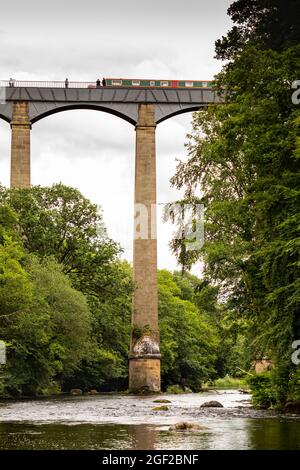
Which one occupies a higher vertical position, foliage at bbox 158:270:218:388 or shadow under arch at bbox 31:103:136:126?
shadow under arch at bbox 31:103:136:126

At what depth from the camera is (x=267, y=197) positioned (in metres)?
19.8

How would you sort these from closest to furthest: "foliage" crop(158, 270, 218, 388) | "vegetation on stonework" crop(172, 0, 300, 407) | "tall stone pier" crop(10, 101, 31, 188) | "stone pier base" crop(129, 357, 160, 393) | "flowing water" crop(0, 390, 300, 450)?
1. "flowing water" crop(0, 390, 300, 450)
2. "vegetation on stonework" crop(172, 0, 300, 407)
3. "stone pier base" crop(129, 357, 160, 393)
4. "tall stone pier" crop(10, 101, 31, 188)
5. "foliage" crop(158, 270, 218, 388)

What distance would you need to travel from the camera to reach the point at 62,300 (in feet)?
137

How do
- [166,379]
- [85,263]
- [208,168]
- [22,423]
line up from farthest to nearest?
[166,379], [85,263], [208,168], [22,423]

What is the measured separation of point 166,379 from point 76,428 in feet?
149

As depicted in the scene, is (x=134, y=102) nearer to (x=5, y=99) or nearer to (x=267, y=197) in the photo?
(x=5, y=99)

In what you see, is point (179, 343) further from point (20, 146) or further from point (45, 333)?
point (45, 333)

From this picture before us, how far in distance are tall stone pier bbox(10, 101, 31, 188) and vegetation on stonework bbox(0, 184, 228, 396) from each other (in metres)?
2.08

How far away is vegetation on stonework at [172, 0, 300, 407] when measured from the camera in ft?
63.7

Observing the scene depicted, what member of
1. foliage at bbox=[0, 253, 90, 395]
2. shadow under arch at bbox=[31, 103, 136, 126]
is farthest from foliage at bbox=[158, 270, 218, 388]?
foliage at bbox=[0, 253, 90, 395]

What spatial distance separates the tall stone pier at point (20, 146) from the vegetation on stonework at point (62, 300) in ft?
6.83

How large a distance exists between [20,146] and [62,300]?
12.4 m

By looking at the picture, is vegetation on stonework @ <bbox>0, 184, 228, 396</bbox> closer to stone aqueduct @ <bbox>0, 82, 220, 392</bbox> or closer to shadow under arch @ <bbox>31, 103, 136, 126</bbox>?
stone aqueduct @ <bbox>0, 82, 220, 392</bbox>
